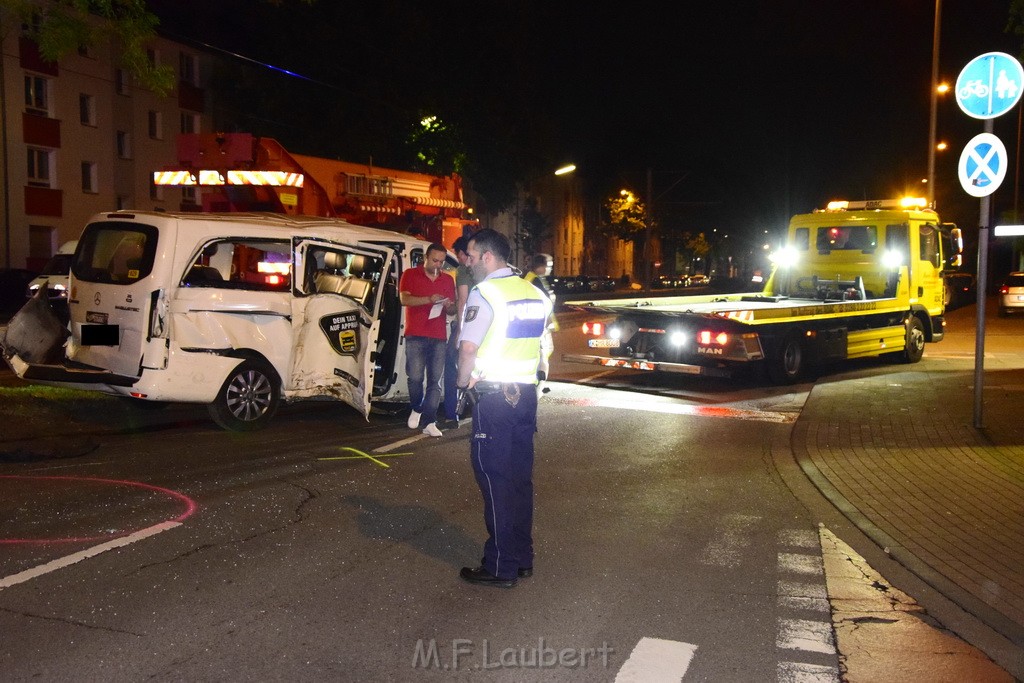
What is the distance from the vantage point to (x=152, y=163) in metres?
41.4

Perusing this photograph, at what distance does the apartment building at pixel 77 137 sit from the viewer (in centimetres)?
3453

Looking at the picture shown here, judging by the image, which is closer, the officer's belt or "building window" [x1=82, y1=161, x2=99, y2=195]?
the officer's belt

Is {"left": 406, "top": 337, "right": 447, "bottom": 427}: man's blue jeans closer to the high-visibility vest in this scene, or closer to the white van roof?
the white van roof

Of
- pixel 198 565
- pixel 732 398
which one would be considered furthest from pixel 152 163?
pixel 198 565

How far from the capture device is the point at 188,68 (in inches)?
1677

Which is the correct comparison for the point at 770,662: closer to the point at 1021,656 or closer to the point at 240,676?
the point at 1021,656

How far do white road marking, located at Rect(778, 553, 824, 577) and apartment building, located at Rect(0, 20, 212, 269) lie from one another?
103ft

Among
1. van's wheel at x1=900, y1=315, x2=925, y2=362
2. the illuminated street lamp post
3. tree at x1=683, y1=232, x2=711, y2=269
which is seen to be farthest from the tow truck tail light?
tree at x1=683, y1=232, x2=711, y2=269

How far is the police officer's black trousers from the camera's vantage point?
523 cm

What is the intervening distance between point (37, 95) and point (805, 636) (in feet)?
123

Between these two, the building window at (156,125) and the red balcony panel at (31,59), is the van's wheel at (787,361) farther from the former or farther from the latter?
the building window at (156,125)

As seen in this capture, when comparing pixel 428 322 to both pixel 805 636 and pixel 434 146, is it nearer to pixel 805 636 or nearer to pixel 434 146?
pixel 805 636

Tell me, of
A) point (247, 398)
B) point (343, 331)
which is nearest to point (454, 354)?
point (343, 331)

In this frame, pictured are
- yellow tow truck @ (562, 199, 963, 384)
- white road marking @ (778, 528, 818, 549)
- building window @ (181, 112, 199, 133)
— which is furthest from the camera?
building window @ (181, 112, 199, 133)
